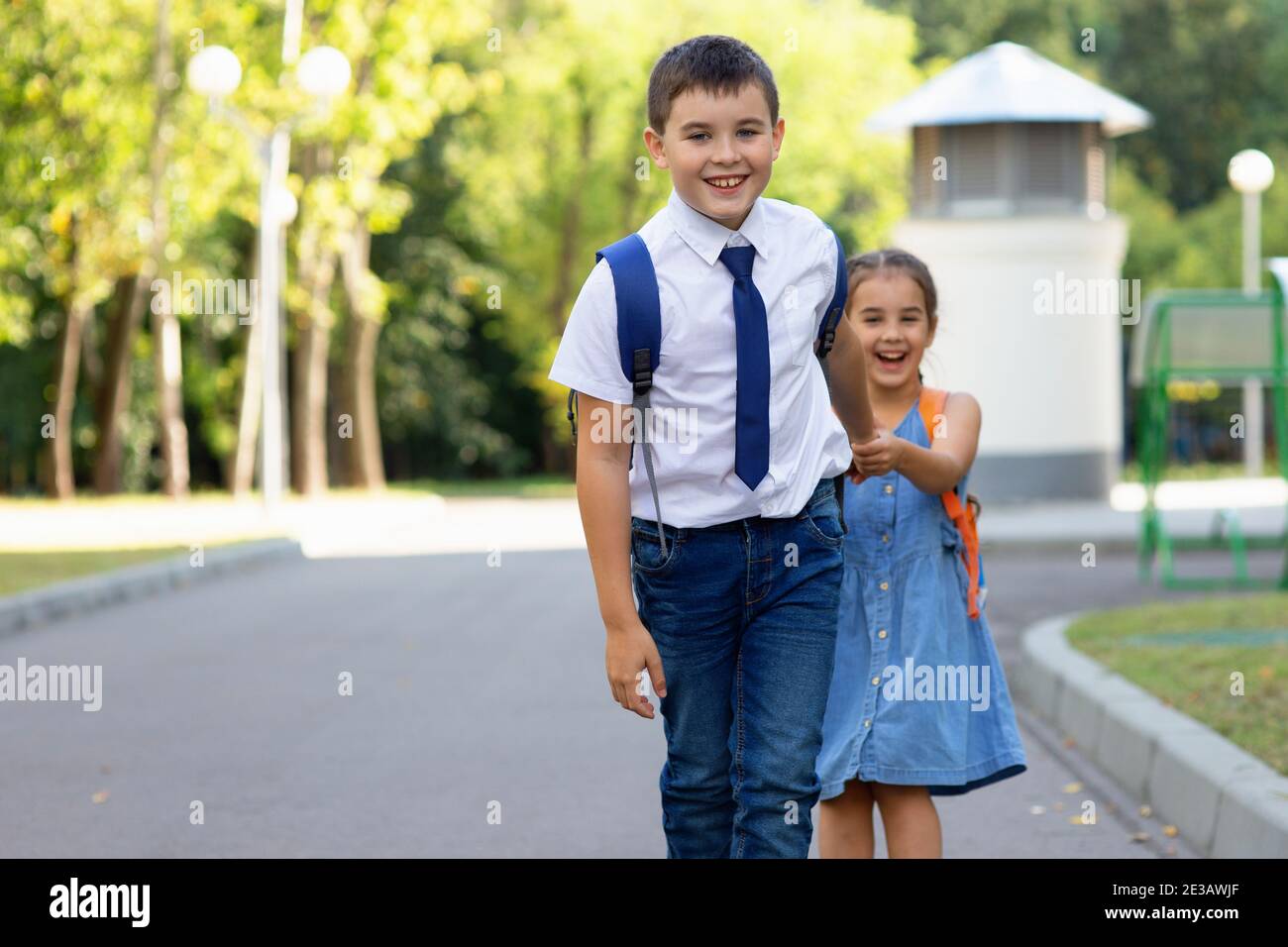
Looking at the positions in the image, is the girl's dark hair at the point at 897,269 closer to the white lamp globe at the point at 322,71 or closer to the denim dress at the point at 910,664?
the denim dress at the point at 910,664

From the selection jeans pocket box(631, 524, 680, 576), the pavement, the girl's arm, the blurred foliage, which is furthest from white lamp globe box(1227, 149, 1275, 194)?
jeans pocket box(631, 524, 680, 576)

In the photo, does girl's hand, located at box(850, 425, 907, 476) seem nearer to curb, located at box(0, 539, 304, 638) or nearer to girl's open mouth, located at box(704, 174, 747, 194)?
girl's open mouth, located at box(704, 174, 747, 194)

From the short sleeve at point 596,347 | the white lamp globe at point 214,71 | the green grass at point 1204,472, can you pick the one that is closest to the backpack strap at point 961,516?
the short sleeve at point 596,347

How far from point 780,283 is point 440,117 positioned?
128 ft

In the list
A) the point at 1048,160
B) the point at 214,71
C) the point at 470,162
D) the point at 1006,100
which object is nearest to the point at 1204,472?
the point at 1048,160

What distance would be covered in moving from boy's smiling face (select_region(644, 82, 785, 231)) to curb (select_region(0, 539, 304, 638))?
920 centimetres

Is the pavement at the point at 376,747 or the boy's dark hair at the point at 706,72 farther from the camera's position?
the pavement at the point at 376,747

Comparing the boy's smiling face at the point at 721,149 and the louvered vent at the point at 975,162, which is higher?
the louvered vent at the point at 975,162

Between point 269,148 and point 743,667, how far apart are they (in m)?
19.8

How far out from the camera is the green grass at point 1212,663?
22.7ft

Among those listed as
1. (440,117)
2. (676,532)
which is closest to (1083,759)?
(676,532)

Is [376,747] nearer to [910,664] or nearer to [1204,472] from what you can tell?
[910,664]

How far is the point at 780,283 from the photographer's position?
3896 millimetres

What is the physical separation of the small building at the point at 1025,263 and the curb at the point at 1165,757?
520 inches
